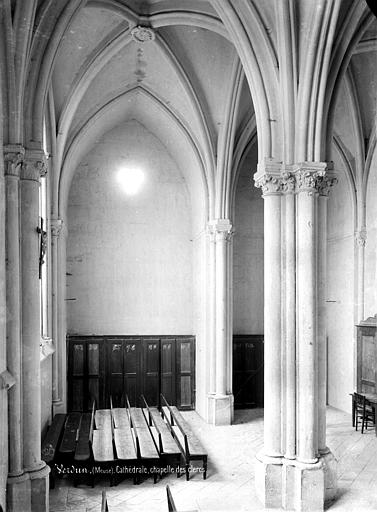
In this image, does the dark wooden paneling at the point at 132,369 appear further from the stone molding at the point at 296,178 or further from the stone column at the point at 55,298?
the stone molding at the point at 296,178

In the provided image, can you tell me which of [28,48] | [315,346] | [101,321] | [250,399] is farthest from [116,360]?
[28,48]

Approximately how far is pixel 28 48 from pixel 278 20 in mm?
3558

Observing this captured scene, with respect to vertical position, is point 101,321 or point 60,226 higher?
point 60,226

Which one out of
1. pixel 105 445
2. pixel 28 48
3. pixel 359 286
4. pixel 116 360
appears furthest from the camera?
pixel 116 360

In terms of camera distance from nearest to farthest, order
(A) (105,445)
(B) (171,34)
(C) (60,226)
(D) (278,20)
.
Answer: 1. (D) (278,20)
2. (A) (105,445)
3. (B) (171,34)
4. (C) (60,226)

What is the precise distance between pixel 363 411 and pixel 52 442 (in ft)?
22.1

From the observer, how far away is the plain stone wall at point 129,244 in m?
15.4

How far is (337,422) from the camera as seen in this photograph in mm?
13133

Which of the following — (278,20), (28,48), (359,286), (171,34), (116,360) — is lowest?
(116,360)

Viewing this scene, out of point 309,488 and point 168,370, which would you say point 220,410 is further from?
point 309,488

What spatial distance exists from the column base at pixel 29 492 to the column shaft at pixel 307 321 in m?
A: 3.60

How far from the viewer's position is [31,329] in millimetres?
7184

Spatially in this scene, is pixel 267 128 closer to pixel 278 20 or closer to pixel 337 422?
pixel 278 20

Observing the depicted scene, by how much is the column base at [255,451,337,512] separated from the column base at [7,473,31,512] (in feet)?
10.8
